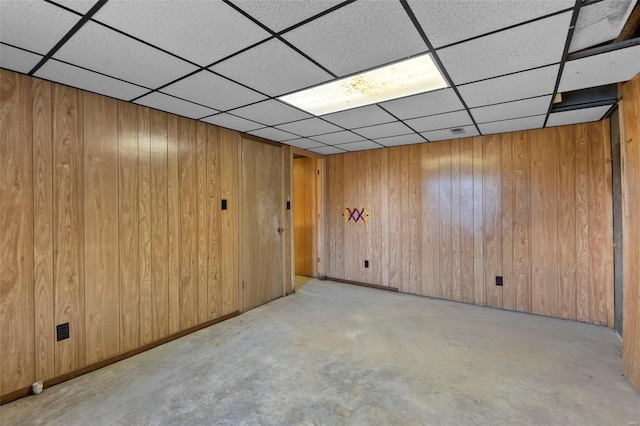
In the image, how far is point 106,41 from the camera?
5.46 ft

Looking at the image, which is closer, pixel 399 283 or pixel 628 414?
pixel 628 414

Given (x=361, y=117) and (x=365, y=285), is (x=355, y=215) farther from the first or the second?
(x=361, y=117)

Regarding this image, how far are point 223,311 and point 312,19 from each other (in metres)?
3.19

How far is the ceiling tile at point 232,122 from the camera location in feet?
10.2

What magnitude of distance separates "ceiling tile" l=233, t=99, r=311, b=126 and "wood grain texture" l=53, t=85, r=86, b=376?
4.33 ft

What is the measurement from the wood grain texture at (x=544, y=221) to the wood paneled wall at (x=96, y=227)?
3943mm

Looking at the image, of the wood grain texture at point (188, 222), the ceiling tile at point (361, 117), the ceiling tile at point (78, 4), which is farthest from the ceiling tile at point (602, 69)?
the wood grain texture at point (188, 222)

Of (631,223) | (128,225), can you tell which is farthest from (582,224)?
(128,225)

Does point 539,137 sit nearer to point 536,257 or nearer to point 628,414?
point 536,257

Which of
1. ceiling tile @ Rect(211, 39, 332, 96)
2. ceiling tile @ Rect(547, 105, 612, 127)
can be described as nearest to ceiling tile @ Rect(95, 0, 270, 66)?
ceiling tile @ Rect(211, 39, 332, 96)

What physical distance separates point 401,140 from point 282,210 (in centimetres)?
206

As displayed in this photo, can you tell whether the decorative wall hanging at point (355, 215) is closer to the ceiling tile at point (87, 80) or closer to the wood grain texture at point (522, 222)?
the wood grain texture at point (522, 222)

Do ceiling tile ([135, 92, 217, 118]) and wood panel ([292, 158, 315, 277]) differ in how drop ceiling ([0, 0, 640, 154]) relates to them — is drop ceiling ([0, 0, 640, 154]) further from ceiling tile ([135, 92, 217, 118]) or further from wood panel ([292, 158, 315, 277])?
wood panel ([292, 158, 315, 277])

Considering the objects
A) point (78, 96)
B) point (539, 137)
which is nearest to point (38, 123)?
point (78, 96)
